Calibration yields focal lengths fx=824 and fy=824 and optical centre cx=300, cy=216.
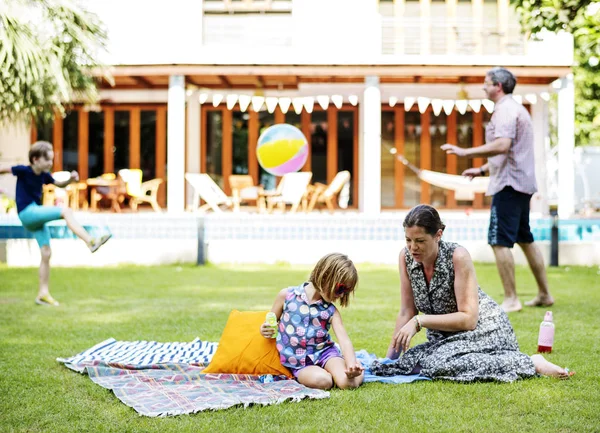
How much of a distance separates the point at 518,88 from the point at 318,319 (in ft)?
47.9

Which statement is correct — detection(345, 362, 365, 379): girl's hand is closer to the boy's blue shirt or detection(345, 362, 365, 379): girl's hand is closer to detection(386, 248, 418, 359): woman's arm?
detection(386, 248, 418, 359): woman's arm

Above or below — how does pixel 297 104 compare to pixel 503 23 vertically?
below

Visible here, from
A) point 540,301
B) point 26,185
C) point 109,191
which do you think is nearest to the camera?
point 540,301

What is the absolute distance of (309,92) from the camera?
58.2 ft

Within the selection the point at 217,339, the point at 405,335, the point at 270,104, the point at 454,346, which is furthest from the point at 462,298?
the point at 270,104

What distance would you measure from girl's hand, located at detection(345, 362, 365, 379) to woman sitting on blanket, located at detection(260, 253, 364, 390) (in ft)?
0.11

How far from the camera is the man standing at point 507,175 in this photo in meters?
6.50

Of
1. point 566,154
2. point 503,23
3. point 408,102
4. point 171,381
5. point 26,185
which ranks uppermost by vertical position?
point 503,23

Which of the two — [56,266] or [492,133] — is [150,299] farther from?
[56,266]

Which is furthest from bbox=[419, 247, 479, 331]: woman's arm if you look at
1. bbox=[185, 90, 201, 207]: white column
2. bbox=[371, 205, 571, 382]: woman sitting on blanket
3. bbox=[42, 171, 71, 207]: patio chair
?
bbox=[185, 90, 201, 207]: white column

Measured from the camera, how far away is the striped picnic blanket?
439 centimetres

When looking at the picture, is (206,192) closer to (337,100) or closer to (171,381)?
(337,100)

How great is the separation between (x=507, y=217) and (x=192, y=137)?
12144 mm

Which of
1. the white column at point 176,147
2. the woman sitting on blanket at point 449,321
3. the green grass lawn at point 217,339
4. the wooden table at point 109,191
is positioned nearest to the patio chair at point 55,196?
the wooden table at point 109,191
